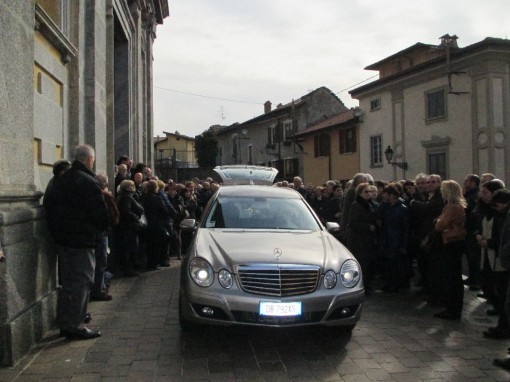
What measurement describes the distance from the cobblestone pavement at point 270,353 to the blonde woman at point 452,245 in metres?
0.27

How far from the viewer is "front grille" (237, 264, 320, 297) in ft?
17.2

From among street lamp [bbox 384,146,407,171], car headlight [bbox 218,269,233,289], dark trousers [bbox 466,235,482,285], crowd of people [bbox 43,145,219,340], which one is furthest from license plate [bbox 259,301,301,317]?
street lamp [bbox 384,146,407,171]

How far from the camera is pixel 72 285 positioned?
18.6 feet

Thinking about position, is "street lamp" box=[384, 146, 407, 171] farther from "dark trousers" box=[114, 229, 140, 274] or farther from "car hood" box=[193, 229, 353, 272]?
"car hood" box=[193, 229, 353, 272]

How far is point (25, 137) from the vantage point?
5504mm

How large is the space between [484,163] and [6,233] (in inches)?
912

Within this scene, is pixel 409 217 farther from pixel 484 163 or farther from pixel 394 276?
pixel 484 163

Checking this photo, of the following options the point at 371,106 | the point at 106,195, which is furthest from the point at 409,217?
the point at 371,106

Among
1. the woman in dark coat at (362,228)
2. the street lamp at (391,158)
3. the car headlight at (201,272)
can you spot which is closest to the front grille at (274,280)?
the car headlight at (201,272)

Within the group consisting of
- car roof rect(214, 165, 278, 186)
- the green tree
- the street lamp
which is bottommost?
car roof rect(214, 165, 278, 186)

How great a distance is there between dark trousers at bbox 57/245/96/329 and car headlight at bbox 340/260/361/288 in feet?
9.15

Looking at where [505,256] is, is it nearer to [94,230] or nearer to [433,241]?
[433,241]

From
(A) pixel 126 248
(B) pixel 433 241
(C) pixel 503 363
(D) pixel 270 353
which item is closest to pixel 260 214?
(D) pixel 270 353

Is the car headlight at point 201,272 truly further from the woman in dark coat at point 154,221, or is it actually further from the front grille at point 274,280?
the woman in dark coat at point 154,221
